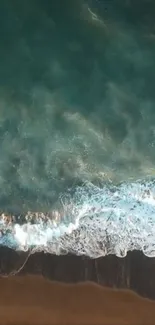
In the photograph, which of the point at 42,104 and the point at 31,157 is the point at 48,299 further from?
the point at 42,104

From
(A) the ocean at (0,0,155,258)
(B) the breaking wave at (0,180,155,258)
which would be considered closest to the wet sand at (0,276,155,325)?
(B) the breaking wave at (0,180,155,258)

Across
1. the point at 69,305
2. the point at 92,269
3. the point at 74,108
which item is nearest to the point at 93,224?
the point at 92,269

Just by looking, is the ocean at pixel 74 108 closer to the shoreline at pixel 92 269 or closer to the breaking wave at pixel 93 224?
the breaking wave at pixel 93 224

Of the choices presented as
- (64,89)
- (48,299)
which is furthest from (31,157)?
(48,299)

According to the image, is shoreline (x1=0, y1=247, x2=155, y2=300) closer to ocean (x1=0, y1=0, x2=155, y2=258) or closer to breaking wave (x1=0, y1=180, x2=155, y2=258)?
breaking wave (x1=0, y1=180, x2=155, y2=258)

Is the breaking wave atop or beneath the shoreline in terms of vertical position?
atop

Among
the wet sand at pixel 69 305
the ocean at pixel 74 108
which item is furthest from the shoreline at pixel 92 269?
the ocean at pixel 74 108
